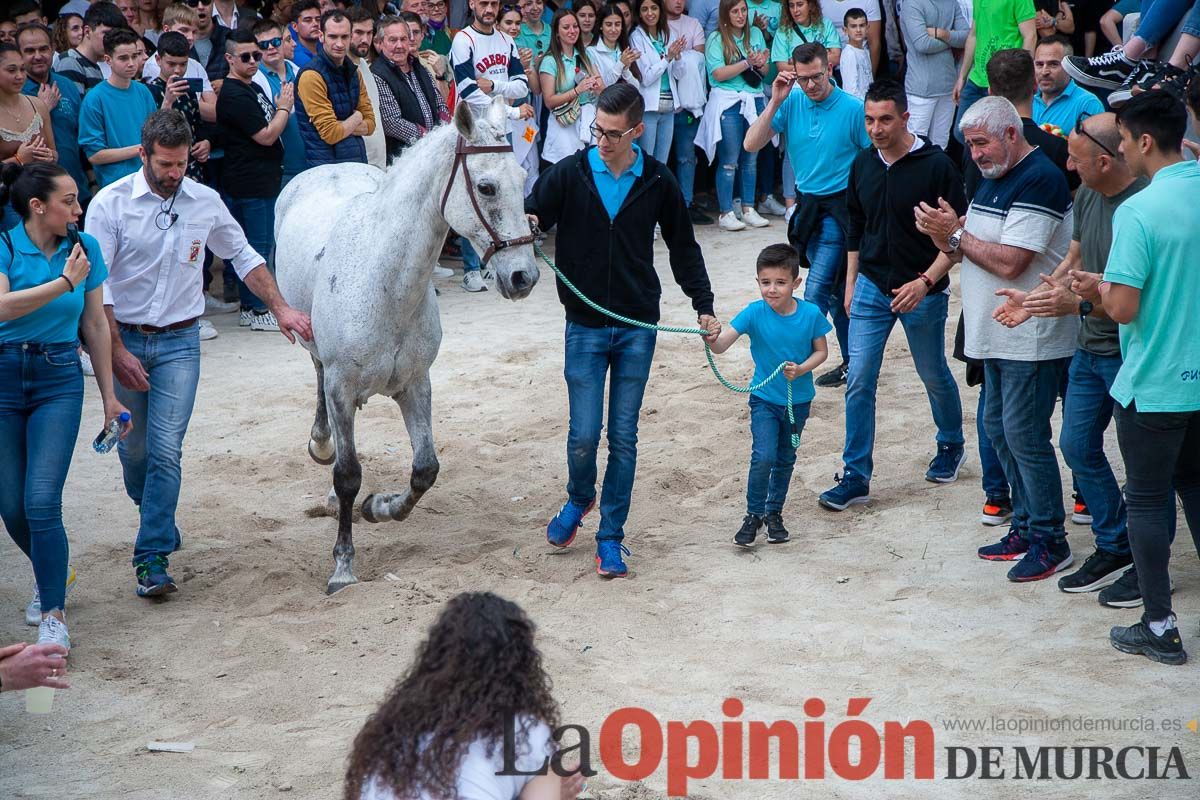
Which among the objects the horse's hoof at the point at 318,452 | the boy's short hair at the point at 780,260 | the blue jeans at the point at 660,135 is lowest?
the horse's hoof at the point at 318,452

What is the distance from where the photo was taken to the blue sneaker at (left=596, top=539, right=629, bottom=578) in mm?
5922

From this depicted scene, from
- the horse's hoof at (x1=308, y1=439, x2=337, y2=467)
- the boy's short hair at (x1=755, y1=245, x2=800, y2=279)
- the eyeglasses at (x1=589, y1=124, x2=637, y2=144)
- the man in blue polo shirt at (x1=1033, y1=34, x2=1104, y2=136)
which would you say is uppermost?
the man in blue polo shirt at (x1=1033, y1=34, x2=1104, y2=136)

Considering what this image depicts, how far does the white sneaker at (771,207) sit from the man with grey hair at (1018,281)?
8280mm

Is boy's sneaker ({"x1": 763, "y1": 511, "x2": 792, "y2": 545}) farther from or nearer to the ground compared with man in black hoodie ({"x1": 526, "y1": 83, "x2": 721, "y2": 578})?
nearer to the ground

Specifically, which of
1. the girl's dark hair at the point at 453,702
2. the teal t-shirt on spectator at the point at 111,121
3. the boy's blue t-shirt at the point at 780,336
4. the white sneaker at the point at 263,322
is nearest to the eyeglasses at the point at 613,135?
the boy's blue t-shirt at the point at 780,336

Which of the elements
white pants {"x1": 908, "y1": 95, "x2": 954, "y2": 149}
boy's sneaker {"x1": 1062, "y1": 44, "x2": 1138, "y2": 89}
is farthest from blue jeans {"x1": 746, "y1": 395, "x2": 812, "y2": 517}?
white pants {"x1": 908, "y1": 95, "x2": 954, "y2": 149}

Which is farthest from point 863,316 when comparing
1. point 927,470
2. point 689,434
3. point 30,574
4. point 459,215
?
point 30,574

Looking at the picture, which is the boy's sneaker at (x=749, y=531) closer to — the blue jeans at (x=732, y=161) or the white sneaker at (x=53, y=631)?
the white sneaker at (x=53, y=631)

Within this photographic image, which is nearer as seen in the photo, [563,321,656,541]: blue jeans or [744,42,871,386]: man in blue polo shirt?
[563,321,656,541]: blue jeans

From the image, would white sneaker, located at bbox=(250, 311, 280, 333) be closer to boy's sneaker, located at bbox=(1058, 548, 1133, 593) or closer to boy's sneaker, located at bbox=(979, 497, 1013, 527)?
boy's sneaker, located at bbox=(979, 497, 1013, 527)

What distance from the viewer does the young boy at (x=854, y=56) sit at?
12.5 meters

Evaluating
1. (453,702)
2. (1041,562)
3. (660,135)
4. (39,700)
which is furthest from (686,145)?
(453,702)

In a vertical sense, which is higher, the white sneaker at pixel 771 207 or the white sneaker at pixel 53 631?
the white sneaker at pixel 771 207

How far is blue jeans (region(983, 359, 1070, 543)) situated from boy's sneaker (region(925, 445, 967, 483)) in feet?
3.78
